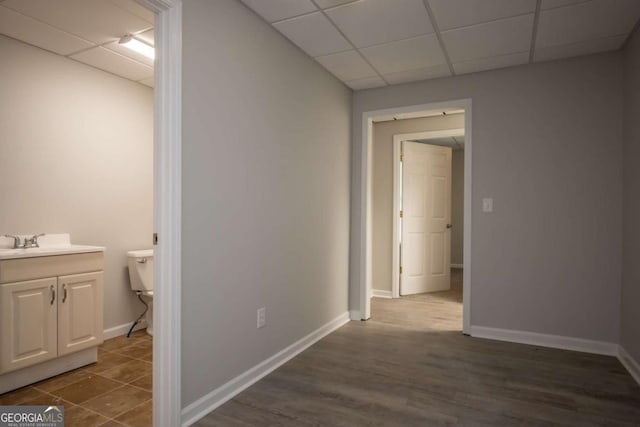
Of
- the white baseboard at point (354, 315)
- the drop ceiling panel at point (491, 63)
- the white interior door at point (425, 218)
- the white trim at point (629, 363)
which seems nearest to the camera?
the white trim at point (629, 363)

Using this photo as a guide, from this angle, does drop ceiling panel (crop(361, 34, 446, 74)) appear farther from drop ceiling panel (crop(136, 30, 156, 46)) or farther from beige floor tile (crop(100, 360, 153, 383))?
beige floor tile (crop(100, 360, 153, 383))

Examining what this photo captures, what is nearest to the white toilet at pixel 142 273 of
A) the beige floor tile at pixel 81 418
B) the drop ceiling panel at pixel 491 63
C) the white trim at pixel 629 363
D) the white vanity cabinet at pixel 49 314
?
the white vanity cabinet at pixel 49 314

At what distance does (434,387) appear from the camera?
2.38m

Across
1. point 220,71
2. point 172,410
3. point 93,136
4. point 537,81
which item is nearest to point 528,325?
point 537,81

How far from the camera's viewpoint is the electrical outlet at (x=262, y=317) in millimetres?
2539

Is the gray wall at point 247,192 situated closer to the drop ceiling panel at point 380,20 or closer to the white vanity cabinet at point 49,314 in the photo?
the drop ceiling panel at point 380,20

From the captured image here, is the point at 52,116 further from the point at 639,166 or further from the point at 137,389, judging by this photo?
the point at 639,166

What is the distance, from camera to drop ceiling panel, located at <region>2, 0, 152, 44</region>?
87.7 inches

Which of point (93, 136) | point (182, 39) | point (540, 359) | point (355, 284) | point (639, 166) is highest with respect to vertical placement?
Result: point (182, 39)

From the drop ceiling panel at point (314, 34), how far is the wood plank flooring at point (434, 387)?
236 centimetres

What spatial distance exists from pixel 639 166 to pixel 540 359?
152 cm

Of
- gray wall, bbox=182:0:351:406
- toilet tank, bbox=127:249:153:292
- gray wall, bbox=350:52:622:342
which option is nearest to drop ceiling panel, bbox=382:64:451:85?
gray wall, bbox=350:52:622:342

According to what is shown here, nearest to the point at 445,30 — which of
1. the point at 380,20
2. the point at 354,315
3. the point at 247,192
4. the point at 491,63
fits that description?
the point at 380,20

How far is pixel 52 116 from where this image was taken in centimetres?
293
